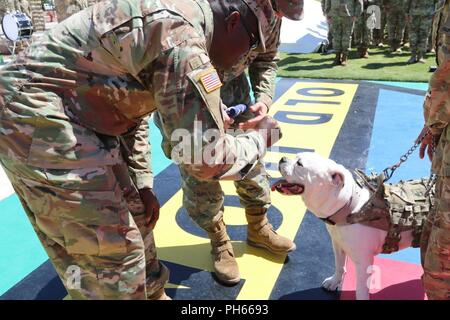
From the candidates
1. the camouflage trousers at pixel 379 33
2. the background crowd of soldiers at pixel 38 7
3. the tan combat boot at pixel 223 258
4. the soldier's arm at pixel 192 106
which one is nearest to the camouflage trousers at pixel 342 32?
the camouflage trousers at pixel 379 33

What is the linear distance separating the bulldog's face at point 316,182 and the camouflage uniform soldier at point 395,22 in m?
8.86

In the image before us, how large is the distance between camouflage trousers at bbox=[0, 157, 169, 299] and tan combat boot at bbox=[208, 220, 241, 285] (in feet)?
3.81

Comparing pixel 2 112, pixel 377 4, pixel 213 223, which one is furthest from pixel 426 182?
pixel 377 4

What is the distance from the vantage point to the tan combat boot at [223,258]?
9.25ft

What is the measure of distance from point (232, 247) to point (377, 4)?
9038mm

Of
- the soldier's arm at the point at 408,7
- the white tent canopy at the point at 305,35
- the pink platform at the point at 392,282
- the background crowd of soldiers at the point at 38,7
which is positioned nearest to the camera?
the pink platform at the point at 392,282

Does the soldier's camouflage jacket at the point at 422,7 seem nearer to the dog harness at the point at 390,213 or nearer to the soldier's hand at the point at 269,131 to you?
the dog harness at the point at 390,213

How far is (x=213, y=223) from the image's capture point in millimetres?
2838

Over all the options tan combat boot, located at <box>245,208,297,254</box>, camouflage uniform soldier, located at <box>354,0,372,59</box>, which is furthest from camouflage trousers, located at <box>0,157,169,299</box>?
camouflage uniform soldier, located at <box>354,0,372,59</box>

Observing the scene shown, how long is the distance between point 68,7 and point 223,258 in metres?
8.32

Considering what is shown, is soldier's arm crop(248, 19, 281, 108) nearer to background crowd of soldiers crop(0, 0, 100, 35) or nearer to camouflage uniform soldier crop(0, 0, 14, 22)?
background crowd of soldiers crop(0, 0, 100, 35)

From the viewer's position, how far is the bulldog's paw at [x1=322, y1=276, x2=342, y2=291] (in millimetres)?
2670

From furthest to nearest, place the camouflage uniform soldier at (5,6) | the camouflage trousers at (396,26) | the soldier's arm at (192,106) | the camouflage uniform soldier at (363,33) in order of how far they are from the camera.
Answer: the camouflage uniform soldier at (5,6)
the camouflage trousers at (396,26)
the camouflage uniform soldier at (363,33)
the soldier's arm at (192,106)
